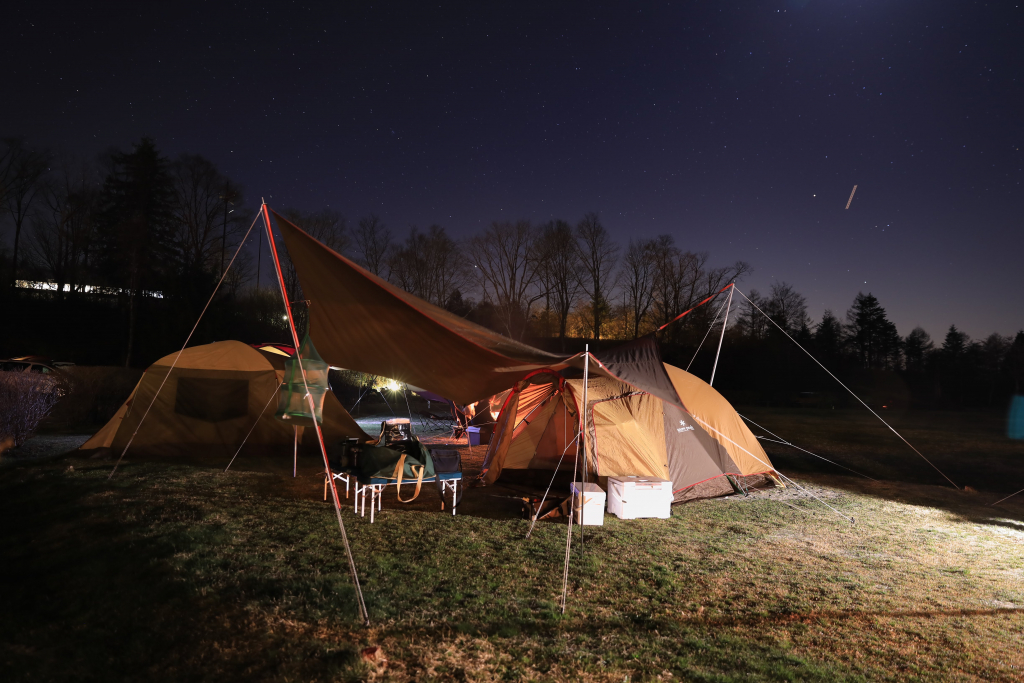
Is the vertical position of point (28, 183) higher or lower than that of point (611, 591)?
higher

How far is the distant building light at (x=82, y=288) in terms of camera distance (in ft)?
81.9

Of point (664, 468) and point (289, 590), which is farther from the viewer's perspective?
point (664, 468)

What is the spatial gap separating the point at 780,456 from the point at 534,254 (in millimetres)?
22146

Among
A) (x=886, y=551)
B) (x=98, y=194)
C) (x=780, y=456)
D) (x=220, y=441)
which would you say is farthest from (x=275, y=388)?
(x=98, y=194)

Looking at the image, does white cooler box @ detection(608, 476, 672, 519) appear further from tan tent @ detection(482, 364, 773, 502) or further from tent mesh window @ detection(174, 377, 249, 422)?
tent mesh window @ detection(174, 377, 249, 422)

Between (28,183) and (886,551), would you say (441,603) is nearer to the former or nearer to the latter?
(886,551)

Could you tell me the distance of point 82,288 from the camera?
26172 millimetres

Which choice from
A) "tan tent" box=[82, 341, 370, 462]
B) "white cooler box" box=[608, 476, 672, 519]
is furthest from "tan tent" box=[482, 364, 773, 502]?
"tan tent" box=[82, 341, 370, 462]

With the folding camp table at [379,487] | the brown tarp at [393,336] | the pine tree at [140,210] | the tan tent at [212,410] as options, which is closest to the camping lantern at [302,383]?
the brown tarp at [393,336]

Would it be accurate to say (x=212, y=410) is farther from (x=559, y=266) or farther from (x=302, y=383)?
(x=559, y=266)

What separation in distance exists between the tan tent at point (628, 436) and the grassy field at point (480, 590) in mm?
731

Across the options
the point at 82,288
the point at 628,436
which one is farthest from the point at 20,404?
the point at 82,288

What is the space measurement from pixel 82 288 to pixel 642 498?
29.3 meters

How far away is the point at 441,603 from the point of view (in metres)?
3.95
